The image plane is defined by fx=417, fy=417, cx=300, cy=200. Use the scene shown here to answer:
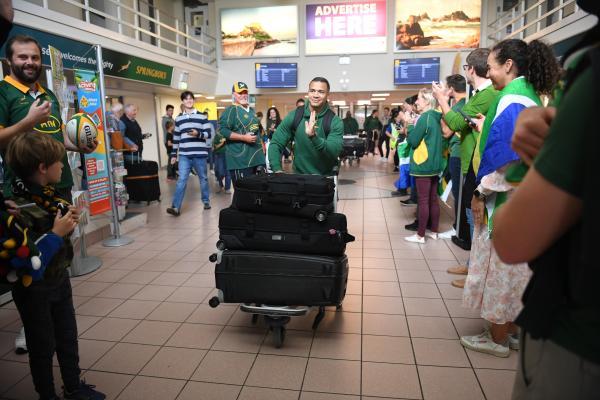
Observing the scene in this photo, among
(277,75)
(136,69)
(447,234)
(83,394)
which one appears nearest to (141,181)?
(136,69)

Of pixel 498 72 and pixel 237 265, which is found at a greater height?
pixel 498 72

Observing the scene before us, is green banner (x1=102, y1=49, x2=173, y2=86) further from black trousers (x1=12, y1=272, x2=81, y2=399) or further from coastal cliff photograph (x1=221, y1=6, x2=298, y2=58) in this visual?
black trousers (x1=12, y1=272, x2=81, y2=399)

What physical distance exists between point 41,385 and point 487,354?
84.0 inches

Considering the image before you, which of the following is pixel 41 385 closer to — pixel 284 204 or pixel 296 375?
pixel 296 375

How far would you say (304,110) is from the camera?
2971 millimetres

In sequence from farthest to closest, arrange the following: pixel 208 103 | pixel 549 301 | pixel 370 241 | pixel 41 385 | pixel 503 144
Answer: pixel 208 103 < pixel 370 241 < pixel 503 144 < pixel 41 385 < pixel 549 301

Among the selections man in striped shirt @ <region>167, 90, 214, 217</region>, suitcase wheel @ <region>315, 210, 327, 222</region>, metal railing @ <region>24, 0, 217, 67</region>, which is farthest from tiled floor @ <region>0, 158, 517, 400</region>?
metal railing @ <region>24, 0, 217, 67</region>

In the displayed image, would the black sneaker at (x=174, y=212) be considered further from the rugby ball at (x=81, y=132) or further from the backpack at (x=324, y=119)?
the backpack at (x=324, y=119)

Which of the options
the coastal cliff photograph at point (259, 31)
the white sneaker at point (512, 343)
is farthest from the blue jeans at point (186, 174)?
the coastal cliff photograph at point (259, 31)

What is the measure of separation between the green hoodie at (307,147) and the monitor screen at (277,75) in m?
9.57

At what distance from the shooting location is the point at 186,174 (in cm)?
589

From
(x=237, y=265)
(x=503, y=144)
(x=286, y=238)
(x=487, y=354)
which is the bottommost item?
(x=487, y=354)

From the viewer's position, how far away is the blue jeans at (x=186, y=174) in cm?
581

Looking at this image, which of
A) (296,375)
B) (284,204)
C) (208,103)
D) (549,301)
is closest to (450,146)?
(284,204)
